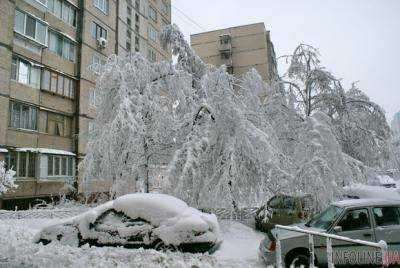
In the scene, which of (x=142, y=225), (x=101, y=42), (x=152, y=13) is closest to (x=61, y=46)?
(x=101, y=42)

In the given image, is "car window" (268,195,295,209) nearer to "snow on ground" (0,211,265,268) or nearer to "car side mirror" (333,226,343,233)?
"snow on ground" (0,211,265,268)

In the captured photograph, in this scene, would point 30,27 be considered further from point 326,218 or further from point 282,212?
point 326,218

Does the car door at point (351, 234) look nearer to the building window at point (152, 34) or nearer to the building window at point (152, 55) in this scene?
the building window at point (152, 55)

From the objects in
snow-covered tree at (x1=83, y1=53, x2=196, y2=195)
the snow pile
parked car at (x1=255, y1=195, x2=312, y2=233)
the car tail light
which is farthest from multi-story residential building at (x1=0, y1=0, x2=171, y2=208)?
the car tail light

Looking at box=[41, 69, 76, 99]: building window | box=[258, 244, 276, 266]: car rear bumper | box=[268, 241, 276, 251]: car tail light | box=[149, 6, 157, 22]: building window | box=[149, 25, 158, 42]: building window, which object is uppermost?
box=[149, 6, 157, 22]: building window

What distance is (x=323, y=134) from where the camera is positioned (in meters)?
12.6

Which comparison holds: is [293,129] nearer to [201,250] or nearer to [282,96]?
[282,96]

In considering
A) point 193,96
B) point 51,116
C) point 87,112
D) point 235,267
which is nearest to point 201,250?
point 235,267

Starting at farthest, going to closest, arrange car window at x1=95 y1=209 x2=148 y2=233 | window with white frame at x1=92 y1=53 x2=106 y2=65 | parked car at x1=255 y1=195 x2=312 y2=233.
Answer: window with white frame at x1=92 y1=53 x2=106 y2=65, parked car at x1=255 y1=195 x2=312 y2=233, car window at x1=95 y1=209 x2=148 y2=233

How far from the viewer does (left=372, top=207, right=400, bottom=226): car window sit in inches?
306

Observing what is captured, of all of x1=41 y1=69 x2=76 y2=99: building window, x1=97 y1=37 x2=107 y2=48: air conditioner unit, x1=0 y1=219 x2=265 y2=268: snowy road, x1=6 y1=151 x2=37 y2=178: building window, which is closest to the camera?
x1=0 y1=219 x2=265 y2=268: snowy road

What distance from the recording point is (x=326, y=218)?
8242 mm

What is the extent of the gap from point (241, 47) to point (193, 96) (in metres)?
45.5

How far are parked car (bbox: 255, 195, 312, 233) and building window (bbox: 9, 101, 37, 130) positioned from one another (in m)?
15.5
